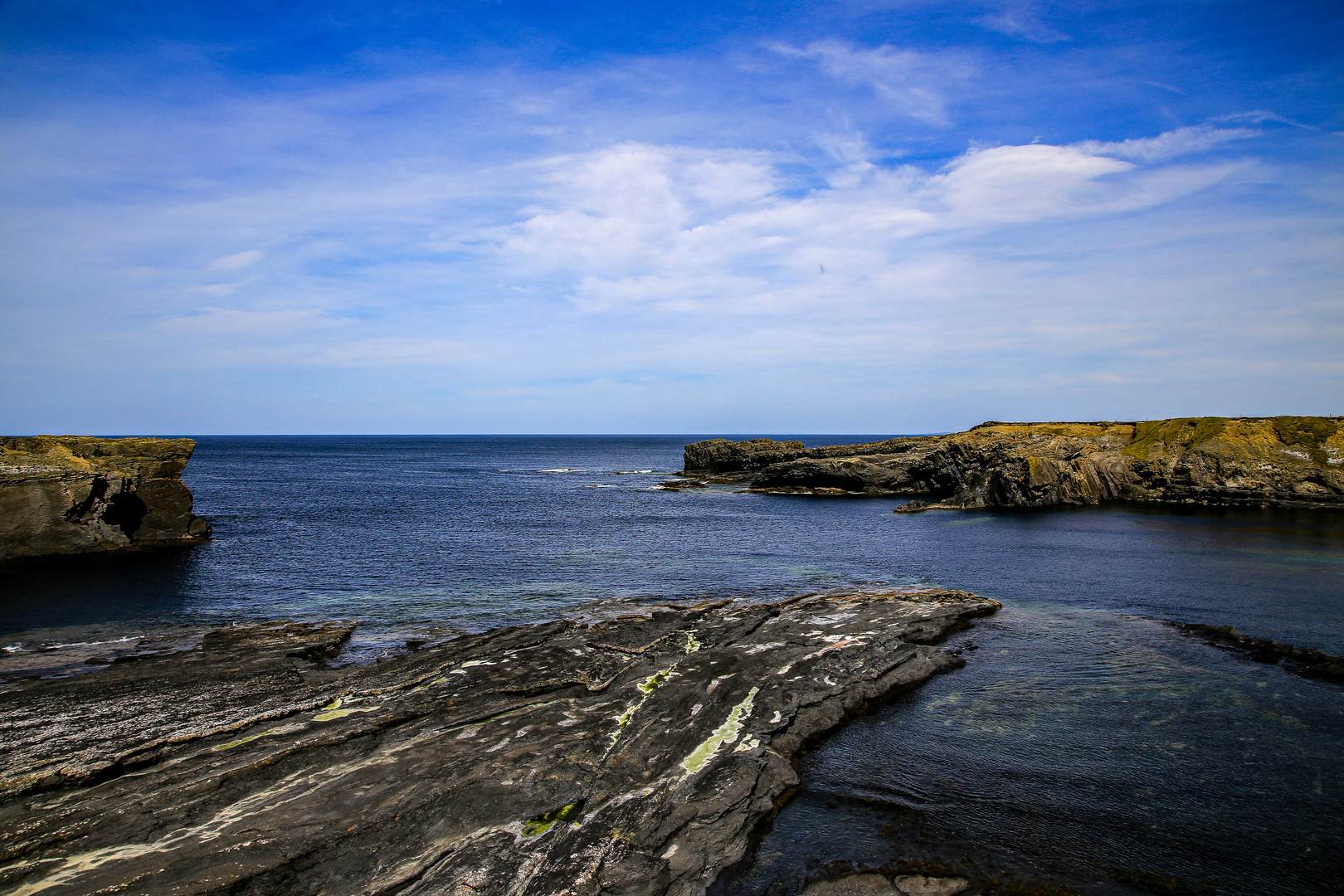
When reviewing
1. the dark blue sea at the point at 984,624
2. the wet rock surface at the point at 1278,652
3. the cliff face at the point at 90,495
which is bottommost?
the dark blue sea at the point at 984,624

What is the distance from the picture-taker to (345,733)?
1424 centimetres

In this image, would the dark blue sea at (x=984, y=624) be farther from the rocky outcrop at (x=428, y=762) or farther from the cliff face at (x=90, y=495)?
the cliff face at (x=90, y=495)

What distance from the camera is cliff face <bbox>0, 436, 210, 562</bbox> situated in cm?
3600

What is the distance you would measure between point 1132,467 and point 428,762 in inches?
2985

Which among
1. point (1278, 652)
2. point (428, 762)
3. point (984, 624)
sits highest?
point (1278, 652)

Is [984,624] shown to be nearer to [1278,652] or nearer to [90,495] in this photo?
[1278,652]

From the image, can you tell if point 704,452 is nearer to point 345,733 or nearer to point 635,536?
point 635,536

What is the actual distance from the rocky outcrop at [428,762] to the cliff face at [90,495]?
2406 cm

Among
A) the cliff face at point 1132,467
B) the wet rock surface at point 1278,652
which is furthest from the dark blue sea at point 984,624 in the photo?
the cliff face at point 1132,467

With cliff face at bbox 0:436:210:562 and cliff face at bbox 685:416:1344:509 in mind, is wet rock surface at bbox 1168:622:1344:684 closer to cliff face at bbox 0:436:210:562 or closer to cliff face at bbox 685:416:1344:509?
cliff face at bbox 685:416:1344:509

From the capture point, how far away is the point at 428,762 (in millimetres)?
13125

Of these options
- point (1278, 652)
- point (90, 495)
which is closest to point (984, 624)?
→ point (1278, 652)

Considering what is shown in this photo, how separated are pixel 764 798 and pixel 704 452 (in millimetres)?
95798

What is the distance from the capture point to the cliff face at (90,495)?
1417 inches
